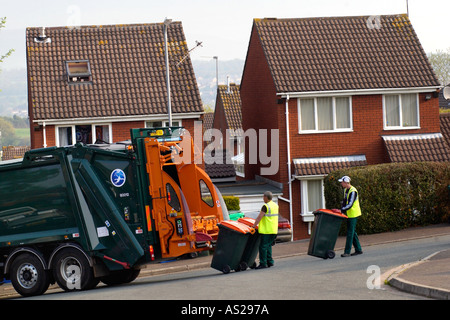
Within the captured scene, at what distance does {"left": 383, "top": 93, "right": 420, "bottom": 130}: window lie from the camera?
98.9ft

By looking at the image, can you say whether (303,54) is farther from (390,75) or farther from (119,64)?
(119,64)

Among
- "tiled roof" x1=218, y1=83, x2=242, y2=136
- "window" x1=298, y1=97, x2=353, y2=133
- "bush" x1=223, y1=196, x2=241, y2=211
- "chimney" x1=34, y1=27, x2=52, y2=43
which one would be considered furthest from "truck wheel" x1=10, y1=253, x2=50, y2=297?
"tiled roof" x1=218, y1=83, x2=242, y2=136

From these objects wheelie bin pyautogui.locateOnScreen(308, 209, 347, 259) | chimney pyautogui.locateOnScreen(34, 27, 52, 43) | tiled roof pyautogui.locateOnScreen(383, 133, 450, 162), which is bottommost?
wheelie bin pyautogui.locateOnScreen(308, 209, 347, 259)

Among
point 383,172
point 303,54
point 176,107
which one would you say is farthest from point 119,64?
point 383,172

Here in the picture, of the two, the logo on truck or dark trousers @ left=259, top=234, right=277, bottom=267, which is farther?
dark trousers @ left=259, top=234, right=277, bottom=267

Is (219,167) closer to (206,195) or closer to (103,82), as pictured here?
(103,82)

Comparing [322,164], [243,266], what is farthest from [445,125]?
[243,266]

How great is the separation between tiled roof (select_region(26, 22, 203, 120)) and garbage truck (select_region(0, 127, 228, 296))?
47.7 ft

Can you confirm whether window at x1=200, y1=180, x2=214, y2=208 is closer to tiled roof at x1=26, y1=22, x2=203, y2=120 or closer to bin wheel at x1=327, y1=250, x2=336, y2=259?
bin wheel at x1=327, y1=250, x2=336, y2=259

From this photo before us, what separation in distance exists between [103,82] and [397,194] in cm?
1364

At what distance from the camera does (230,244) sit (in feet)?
48.2

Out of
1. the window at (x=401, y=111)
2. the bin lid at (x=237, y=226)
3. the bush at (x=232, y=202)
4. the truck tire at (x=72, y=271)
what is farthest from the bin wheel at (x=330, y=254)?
the window at (x=401, y=111)

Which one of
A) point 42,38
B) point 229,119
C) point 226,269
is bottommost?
point 226,269
